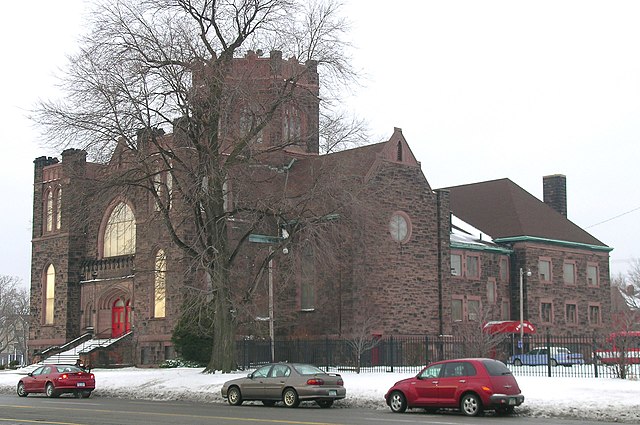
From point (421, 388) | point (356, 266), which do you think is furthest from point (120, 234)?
point (421, 388)

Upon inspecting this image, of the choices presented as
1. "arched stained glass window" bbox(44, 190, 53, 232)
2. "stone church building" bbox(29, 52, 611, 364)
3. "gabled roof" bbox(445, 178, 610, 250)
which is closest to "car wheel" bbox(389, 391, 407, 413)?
"stone church building" bbox(29, 52, 611, 364)

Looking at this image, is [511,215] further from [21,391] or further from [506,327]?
[21,391]

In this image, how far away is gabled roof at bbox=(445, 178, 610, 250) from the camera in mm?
61750

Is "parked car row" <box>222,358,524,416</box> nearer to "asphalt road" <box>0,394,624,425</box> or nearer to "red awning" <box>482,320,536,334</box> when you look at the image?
"asphalt road" <box>0,394,624,425</box>

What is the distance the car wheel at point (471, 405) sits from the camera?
949 inches

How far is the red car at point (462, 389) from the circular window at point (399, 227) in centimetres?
2494

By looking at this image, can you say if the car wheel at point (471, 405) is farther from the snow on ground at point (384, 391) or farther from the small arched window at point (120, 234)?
the small arched window at point (120, 234)

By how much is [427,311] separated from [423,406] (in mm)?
26279

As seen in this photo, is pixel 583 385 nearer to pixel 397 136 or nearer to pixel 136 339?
pixel 397 136

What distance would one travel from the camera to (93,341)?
53.9 metres

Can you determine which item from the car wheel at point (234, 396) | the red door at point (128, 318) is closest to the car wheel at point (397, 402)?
Result: the car wheel at point (234, 396)

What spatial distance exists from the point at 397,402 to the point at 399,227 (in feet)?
84.0

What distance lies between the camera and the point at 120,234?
5584cm

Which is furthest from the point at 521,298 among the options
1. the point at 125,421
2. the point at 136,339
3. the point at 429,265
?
the point at 125,421
